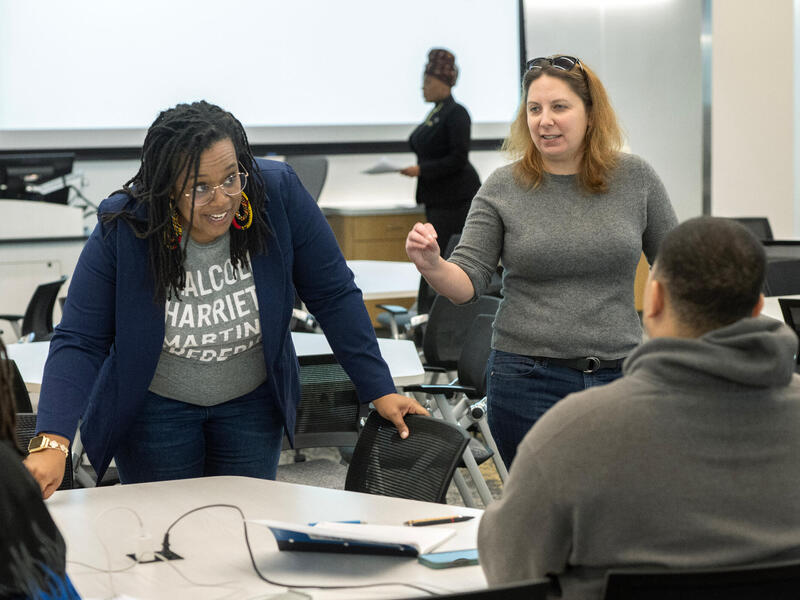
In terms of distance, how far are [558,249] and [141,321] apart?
955 millimetres

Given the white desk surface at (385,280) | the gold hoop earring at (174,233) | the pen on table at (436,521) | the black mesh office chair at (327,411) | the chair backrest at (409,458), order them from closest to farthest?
the pen on table at (436,521) → the chair backrest at (409,458) → the gold hoop earring at (174,233) → the black mesh office chair at (327,411) → the white desk surface at (385,280)

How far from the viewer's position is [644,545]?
1223 mm

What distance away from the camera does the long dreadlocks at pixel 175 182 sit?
6.72ft

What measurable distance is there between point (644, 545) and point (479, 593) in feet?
0.82

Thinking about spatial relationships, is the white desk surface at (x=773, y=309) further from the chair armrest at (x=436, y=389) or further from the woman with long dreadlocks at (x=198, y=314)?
the woman with long dreadlocks at (x=198, y=314)

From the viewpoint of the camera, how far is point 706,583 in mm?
1135

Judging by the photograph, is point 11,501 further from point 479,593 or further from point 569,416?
point 569,416

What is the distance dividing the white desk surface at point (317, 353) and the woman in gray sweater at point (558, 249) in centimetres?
76

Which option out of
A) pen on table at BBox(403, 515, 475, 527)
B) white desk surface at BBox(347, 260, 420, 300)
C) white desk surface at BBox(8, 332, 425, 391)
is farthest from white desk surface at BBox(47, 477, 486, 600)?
white desk surface at BBox(347, 260, 420, 300)

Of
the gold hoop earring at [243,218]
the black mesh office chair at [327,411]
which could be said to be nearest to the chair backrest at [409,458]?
the gold hoop earring at [243,218]

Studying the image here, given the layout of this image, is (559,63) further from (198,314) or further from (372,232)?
(372,232)

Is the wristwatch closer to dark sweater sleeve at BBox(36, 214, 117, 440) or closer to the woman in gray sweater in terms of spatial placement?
dark sweater sleeve at BBox(36, 214, 117, 440)

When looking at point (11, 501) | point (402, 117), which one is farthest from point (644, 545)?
point (402, 117)

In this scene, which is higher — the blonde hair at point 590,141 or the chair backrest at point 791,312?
the blonde hair at point 590,141
